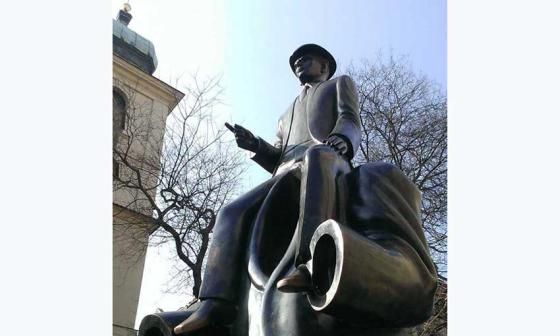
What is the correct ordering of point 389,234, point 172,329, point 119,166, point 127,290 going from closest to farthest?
1. point 389,234
2. point 172,329
3. point 119,166
4. point 127,290

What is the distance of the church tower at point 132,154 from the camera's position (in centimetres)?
1537

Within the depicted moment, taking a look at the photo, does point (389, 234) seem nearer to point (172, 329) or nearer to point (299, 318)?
point (299, 318)

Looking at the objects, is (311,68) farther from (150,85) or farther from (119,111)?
(150,85)

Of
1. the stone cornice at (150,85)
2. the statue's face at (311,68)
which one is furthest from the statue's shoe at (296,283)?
the stone cornice at (150,85)

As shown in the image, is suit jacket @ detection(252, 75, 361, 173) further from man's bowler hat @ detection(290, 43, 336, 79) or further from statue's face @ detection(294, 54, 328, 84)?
man's bowler hat @ detection(290, 43, 336, 79)

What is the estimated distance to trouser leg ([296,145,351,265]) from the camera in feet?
9.39

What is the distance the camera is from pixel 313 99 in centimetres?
398

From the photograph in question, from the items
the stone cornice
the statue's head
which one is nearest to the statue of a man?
the statue's head

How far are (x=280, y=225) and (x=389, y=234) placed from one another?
0.72m

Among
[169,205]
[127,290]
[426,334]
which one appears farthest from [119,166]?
[426,334]

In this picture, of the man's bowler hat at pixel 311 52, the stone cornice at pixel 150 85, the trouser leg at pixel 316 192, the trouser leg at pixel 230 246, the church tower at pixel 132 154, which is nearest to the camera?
the trouser leg at pixel 316 192

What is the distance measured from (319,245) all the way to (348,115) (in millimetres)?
1368

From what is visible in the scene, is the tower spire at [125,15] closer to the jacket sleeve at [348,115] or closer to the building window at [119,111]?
the building window at [119,111]

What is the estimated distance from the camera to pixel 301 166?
349 centimetres
